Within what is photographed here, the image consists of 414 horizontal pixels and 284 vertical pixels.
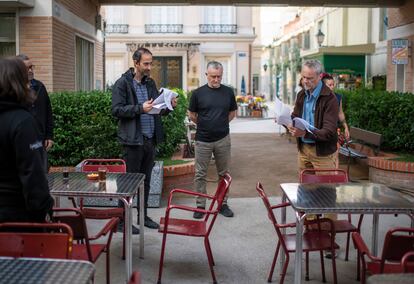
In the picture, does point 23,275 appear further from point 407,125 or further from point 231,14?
point 231,14

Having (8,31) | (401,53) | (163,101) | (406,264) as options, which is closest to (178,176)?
(163,101)

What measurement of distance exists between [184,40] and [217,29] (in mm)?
1954

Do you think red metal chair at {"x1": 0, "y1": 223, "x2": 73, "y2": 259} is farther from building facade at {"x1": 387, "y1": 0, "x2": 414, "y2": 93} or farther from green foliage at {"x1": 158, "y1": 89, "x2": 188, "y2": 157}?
building facade at {"x1": 387, "y1": 0, "x2": 414, "y2": 93}

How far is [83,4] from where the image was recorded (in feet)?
42.5

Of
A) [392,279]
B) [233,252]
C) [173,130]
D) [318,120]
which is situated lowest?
[233,252]

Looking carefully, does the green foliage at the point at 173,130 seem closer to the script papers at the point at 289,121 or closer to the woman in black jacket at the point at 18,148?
the script papers at the point at 289,121

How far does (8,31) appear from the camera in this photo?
10.8 m

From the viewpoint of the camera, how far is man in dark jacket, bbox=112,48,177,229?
21.5ft

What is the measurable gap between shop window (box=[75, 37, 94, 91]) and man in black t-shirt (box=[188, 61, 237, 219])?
20.1ft

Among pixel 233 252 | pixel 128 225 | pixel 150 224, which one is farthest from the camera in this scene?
pixel 150 224

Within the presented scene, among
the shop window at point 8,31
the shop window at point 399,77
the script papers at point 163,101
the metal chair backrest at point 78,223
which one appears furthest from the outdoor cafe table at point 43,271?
the shop window at point 399,77

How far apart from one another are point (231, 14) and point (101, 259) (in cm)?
2848

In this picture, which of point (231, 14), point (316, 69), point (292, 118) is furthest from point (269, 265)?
point (231, 14)

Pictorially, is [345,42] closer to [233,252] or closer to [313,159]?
[313,159]
